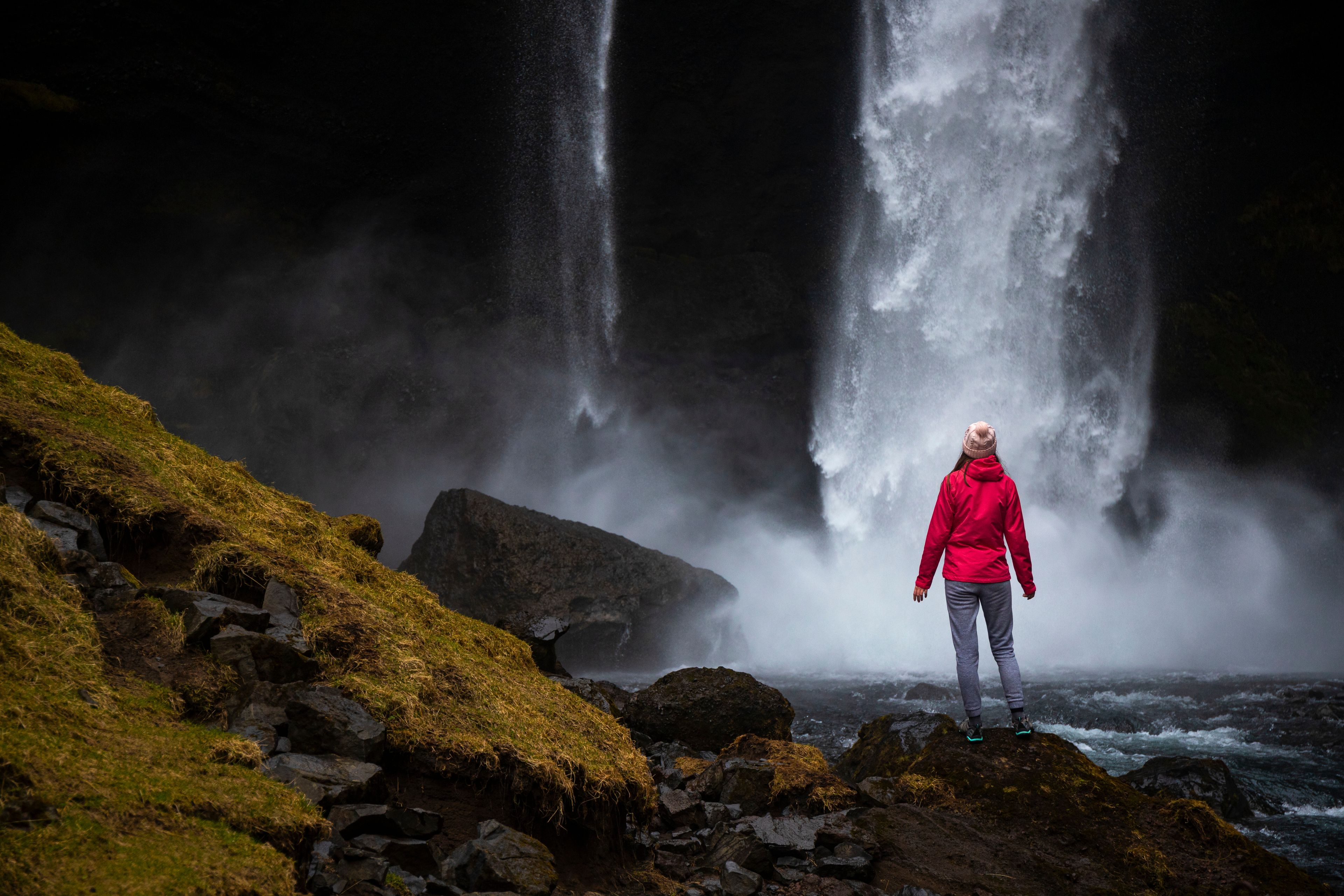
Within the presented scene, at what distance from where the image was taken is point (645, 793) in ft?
13.9

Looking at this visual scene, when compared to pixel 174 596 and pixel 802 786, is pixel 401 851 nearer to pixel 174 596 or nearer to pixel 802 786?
pixel 174 596

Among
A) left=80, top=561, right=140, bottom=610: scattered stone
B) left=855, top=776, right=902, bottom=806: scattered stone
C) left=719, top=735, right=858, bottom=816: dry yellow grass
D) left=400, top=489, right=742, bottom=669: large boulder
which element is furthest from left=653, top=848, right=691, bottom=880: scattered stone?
left=400, top=489, right=742, bottom=669: large boulder

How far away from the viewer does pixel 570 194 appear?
29953mm

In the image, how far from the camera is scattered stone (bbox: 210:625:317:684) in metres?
3.14

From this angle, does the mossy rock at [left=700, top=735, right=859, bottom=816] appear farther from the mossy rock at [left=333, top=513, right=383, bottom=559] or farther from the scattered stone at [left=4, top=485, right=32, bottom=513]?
the scattered stone at [left=4, top=485, right=32, bottom=513]

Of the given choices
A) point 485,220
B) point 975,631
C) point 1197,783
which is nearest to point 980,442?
point 975,631

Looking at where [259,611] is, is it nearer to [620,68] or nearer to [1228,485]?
[620,68]

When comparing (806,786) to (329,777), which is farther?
(806,786)

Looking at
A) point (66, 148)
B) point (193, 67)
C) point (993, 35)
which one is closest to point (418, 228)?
point (193, 67)

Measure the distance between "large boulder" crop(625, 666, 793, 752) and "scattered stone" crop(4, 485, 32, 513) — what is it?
4.91 m

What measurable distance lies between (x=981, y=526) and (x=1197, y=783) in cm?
385

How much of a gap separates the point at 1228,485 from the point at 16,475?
32.6 m

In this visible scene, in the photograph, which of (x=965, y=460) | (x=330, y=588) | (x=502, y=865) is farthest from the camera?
(x=965, y=460)

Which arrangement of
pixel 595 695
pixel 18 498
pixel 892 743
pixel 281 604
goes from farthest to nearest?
pixel 595 695 → pixel 892 743 → pixel 281 604 → pixel 18 498
